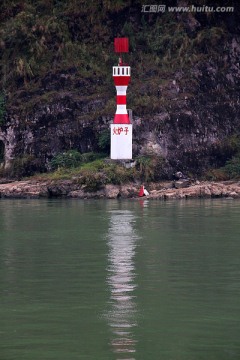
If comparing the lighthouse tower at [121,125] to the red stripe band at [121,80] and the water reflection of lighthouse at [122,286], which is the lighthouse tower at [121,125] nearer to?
the red stripe band at [121,80]

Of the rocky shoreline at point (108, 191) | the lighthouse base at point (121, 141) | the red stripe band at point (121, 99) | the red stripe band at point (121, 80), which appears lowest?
the rocky shoreline at point (108, 191)

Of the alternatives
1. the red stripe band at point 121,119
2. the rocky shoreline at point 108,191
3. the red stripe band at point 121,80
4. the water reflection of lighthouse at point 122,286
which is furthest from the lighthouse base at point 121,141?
the water reflection of lighthouse at point 122,286

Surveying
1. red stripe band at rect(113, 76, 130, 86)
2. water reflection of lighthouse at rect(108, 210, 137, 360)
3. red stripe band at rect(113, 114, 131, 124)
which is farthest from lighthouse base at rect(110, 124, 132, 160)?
water reflection of lighthouse at rect(108, 210, 137, 360)

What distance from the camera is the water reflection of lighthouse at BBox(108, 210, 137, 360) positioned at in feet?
76.0

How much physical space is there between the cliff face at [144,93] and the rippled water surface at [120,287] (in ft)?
66.9

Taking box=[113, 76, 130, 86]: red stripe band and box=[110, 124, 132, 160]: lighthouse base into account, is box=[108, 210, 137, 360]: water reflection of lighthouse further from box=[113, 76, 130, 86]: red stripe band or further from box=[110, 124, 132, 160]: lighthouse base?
box=[113, 76, 130, 86]: red stripe band

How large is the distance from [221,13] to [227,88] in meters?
4.73

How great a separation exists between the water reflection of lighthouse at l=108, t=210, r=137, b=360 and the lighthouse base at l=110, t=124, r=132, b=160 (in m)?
21.3

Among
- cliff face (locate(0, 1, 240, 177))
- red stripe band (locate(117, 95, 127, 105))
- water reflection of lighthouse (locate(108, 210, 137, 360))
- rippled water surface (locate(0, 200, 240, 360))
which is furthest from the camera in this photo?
cliff face (locate(0, 1, 240, 177))

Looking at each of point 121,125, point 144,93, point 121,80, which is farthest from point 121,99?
point 144,93

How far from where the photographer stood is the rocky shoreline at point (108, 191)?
214ft

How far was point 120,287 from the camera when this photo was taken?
29688 millimetres

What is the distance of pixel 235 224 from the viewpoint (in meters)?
47.1

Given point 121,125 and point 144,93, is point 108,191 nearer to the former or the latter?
point 121,125
